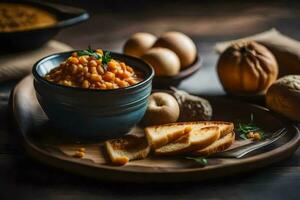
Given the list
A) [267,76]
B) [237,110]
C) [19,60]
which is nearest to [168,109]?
[237,110]

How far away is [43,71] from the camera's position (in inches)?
50.6

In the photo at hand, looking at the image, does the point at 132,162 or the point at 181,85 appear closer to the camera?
the point at 132,162

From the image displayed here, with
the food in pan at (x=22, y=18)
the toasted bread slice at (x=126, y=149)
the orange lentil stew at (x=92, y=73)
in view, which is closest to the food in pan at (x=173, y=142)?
the toasted bread slice at (x=126, y=149)

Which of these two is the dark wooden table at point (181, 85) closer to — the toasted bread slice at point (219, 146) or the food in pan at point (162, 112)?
the toasted bread slice at point (219, 146)

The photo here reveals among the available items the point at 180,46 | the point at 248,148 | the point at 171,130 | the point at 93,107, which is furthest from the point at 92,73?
the point at 180,46

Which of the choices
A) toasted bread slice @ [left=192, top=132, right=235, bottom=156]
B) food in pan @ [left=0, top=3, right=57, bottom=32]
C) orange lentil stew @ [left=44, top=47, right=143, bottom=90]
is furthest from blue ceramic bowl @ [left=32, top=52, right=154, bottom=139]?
food in pan @ [left=0, top=3, right=57, bottom=32]

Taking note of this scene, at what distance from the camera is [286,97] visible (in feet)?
4.33

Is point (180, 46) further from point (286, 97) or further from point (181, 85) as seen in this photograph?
point (286, 97)

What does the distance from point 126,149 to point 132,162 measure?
0.05 metres

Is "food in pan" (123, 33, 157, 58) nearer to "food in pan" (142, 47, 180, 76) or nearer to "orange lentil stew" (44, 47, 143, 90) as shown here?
"food in pan" (142, 47, 180, 76)

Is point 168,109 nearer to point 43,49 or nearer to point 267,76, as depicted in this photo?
point 267,76

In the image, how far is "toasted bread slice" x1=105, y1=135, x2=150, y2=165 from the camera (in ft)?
3.70

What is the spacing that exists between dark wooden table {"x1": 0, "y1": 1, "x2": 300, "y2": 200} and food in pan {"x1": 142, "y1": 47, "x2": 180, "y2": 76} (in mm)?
72

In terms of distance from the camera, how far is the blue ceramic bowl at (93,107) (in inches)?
46.4
